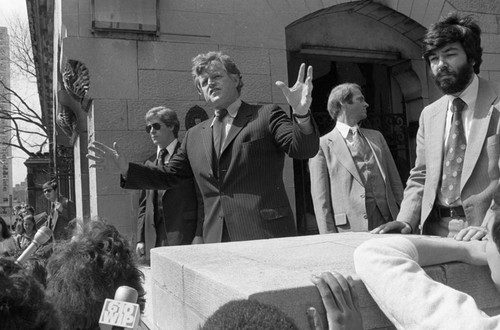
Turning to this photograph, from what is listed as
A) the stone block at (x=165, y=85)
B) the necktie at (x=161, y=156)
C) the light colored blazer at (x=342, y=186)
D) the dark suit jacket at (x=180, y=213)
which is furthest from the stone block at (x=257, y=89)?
the dark suit jacket at (x=180, y=213)

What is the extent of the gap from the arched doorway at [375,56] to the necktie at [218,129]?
3419 millimetres

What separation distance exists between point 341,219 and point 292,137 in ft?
4.11

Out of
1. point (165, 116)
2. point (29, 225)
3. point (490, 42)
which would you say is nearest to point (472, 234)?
point (165, 116)

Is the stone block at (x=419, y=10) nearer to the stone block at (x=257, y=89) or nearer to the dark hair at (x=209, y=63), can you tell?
the stone block at (x=257, y=89)

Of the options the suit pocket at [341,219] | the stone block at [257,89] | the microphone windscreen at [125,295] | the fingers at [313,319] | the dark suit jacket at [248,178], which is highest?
the stone block at [257,89]

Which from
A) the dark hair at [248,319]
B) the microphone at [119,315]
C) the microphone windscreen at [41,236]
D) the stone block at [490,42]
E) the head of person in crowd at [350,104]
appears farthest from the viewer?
the stone block at [490,42]

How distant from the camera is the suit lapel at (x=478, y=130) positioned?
2354mm

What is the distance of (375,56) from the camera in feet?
22.0

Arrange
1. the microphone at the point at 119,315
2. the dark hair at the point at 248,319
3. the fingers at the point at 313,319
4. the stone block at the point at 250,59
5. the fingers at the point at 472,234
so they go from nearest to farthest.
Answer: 1. the dark hair at the point at 248,319
2. the microphone at the point at 119,315
3. the fingers at the point at 313,319
4. the fingers at the point at 472,234
5. the stone block at the point at 250,59

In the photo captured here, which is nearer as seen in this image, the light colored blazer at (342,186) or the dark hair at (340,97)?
the light colored blazer at (342,186)

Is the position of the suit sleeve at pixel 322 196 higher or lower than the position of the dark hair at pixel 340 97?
lower

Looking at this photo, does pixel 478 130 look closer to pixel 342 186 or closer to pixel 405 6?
pixel 342 186

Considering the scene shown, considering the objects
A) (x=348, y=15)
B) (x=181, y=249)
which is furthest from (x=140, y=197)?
(x=348, y=15)

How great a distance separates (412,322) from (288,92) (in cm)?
135
